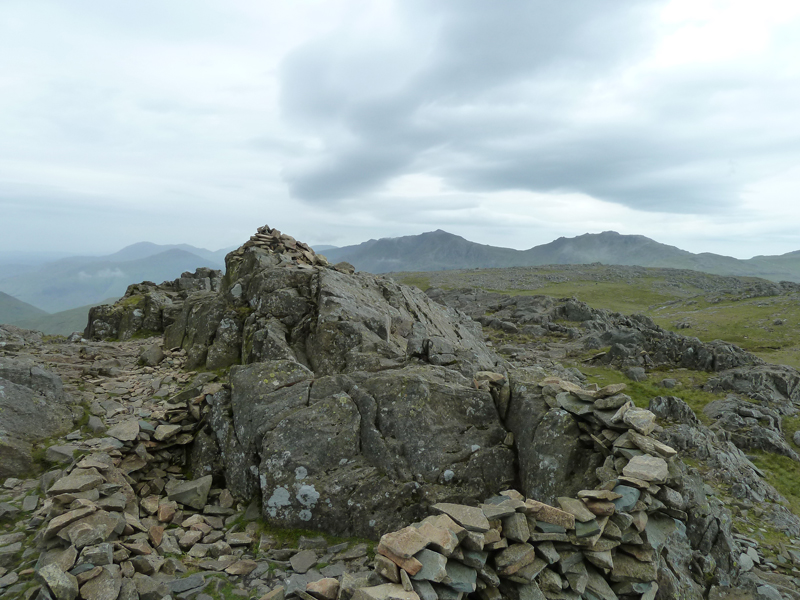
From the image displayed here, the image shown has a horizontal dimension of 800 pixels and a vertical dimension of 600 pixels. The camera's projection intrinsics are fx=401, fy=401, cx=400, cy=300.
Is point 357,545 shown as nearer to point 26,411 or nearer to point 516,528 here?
point 516,528

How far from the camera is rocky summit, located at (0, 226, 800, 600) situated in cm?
893

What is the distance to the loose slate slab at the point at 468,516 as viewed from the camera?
8844 millimetres

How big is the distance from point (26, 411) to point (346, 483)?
12.3 meters

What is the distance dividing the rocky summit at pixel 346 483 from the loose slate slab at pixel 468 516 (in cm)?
6

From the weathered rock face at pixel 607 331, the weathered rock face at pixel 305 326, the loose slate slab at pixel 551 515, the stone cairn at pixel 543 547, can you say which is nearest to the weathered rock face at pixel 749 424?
the weathered rock face at pixel 607 331

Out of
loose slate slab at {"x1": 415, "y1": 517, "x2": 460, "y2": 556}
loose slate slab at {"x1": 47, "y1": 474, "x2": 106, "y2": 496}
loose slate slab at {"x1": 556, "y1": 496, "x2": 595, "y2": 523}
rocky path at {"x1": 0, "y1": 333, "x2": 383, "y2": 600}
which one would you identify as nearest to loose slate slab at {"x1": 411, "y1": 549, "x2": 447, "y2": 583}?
loose slate slab at {"x1": 415, "y1": 517, "x2": 460, "y2": 556}

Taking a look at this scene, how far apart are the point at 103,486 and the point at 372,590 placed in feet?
29.7

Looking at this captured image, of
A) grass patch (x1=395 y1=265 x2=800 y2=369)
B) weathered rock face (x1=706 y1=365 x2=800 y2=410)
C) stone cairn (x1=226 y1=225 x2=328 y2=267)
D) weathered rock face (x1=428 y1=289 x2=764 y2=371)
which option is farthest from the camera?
grass patch (x1=395 y1=265 x2=800 y2=369)

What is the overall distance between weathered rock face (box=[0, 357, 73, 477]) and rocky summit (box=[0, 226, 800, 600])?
0.22ft

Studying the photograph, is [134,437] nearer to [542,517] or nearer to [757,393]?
[542,517]

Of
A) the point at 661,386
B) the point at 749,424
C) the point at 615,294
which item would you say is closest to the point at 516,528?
the point at 749,424

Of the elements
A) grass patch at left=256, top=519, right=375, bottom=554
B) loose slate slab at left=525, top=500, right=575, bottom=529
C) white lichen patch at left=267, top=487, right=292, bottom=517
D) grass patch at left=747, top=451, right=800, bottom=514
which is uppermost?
loose slate slab at left=525, top=500, right=575, bottom=529

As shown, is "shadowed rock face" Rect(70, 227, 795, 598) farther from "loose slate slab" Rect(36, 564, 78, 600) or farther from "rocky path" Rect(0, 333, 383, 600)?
"loose slate slab" Rect(36, 564, 78, 600)

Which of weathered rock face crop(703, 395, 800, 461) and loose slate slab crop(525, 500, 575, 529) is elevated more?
loose slate slab crop(525, 500, 575, 529)
